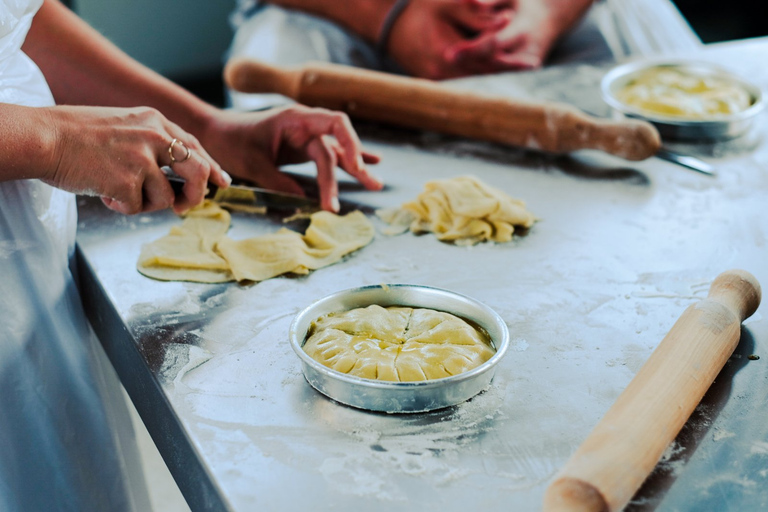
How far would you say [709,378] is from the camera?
0.96 metres

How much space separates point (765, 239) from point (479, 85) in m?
1.13

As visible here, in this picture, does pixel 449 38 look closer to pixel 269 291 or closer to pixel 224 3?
pixel 269 291

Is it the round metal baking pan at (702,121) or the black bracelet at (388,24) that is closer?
the round metal baking pan at (702,121)

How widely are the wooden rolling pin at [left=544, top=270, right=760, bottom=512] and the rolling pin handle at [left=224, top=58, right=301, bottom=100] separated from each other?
4.49 ft

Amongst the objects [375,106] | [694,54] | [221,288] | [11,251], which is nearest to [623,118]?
[375,106]

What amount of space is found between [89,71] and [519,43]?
176cm

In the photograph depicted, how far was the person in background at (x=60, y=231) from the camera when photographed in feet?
3.77

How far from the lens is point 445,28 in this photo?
2.85m

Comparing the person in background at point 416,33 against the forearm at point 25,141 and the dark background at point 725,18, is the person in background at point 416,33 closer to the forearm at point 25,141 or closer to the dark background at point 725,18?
the forearm at point 25,141

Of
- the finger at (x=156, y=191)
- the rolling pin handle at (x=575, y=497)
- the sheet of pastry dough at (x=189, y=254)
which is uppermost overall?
the finger at (x=156, y=191)

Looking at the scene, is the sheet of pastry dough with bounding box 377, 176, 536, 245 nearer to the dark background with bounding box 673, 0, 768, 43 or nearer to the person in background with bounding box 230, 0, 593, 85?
the person in background with bounding box 230, 0, 593, 85

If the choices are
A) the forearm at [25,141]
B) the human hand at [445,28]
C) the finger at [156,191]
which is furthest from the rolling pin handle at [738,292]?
the human hand at [445,28]

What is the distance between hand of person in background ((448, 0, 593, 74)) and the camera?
2.73 m

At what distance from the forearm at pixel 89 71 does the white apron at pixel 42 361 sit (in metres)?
0.18
